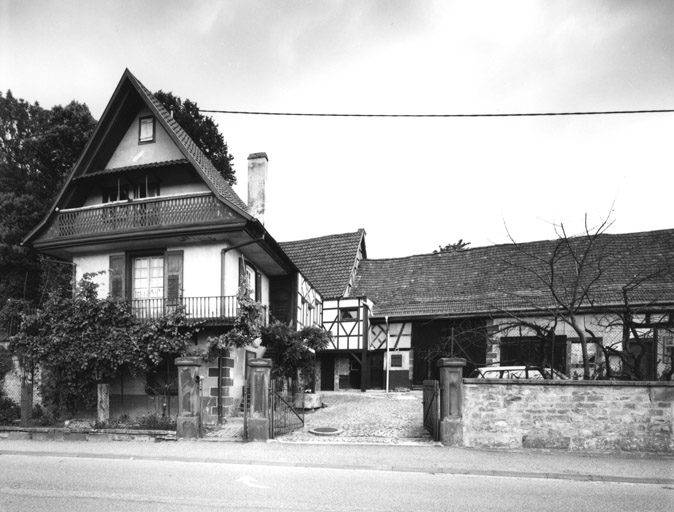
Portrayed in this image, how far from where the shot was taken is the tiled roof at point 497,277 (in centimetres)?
2222

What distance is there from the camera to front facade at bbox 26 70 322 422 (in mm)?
14844

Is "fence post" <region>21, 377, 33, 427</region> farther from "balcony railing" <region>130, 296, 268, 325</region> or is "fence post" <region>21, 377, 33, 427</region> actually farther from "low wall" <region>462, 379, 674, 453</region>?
"low wall" <region>462, 379, 674, 453</region>

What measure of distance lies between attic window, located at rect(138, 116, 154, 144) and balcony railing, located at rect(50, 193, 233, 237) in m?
2.54

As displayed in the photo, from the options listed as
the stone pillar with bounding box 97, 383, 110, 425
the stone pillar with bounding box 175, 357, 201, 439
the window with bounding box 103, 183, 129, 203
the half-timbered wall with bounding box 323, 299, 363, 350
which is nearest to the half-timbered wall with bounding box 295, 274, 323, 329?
the half-timbered wall with bounding box 323, 299, 363, 350

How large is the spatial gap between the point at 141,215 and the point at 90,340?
3.84m

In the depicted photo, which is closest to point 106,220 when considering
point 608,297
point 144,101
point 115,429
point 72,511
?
point 144,101

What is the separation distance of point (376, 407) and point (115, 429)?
7.96 metres

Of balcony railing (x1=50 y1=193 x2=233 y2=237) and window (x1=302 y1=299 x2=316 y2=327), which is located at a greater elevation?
balcony railing (x1=50 y1=193 x2=233 y2=237)

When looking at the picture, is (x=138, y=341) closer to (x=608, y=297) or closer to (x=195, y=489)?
(x=195, y=489)

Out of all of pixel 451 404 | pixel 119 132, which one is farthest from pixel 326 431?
pixel 119 132

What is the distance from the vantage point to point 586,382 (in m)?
10.3

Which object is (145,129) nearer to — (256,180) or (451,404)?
(256,180)

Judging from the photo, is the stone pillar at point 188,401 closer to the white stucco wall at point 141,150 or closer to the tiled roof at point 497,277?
the white stucco wall at point 141,150

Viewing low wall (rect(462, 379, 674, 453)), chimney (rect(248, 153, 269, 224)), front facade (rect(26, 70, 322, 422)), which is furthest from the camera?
chimney (rect(248, 153, 269, 224))
